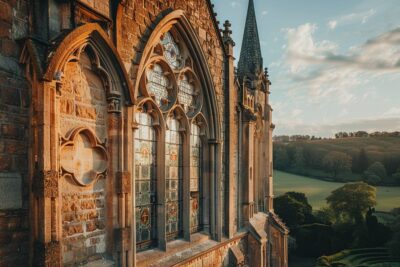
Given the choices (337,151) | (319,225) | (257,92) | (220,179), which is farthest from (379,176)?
(220,179)

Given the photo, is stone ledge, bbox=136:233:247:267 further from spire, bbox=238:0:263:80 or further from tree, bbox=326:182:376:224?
tree, bbox=326:182:376:224

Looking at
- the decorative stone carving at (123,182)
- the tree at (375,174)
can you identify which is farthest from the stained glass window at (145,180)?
the tree at (375,174)

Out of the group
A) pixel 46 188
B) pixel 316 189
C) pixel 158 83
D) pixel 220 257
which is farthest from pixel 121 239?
pixel 316 189

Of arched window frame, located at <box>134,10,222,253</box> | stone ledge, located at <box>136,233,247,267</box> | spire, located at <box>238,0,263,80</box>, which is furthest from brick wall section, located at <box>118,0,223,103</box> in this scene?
spire, located at <box>238,0,263,80</box>

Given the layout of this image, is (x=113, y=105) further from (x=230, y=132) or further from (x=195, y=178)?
(x=230, y=132)

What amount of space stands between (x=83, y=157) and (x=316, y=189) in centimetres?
4501

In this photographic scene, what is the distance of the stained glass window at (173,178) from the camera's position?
842cm

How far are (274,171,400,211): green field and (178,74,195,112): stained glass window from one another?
3450cm

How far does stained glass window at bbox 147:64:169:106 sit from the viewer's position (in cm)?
794

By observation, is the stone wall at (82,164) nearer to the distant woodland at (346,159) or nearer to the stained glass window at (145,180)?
the stained glass window at (145,180)

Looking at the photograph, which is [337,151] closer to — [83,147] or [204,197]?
[204,197]

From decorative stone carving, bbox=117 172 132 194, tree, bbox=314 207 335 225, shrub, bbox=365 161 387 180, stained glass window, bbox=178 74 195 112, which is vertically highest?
stained glass window, bbox=178 74 195 112

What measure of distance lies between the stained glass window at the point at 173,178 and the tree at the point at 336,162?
46.6 m

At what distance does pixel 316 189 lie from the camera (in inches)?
1818
